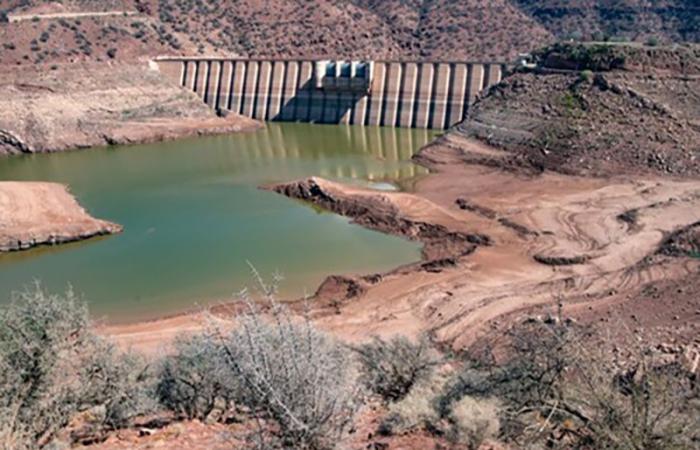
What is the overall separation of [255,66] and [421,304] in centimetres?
4884

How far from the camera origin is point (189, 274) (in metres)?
27.6

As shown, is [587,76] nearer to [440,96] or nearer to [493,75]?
[493,75]

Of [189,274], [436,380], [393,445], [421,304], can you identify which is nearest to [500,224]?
[421,304]

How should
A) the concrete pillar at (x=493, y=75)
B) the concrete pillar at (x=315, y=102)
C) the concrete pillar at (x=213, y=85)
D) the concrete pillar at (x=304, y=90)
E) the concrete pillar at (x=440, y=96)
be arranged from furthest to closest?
the concrete pillar at (x=213, y=85) < the concrete pillar at (x=304, y=90) < the concrete pillar at (x=315, y=102) < the concrete pillar at (x=440, y=96) < the concrete pillar at (x=493, y=75)

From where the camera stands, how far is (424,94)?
60.5 meters

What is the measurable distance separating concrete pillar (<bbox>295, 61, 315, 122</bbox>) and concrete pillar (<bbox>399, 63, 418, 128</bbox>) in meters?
9.36

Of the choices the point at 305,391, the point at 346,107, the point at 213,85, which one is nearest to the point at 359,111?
the point at 346,107

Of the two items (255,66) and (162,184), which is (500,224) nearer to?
(162,184)

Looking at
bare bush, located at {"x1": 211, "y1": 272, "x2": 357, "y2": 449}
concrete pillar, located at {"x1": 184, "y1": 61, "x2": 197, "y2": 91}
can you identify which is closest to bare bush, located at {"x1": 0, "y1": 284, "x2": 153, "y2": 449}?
bare bush, located at {"x1": 211, "y1": 272, "x2": 357, "y2": 449}

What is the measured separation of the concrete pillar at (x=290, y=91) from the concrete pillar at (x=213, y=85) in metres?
7.24

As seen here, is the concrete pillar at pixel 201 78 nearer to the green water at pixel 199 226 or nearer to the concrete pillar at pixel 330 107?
the concrete pillar at pixel 330 107

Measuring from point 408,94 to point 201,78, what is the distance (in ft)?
72.2

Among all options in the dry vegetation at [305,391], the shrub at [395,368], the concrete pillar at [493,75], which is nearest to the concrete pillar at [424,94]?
the concrete pillar at [493,75]

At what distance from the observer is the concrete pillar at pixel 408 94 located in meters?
60.6
